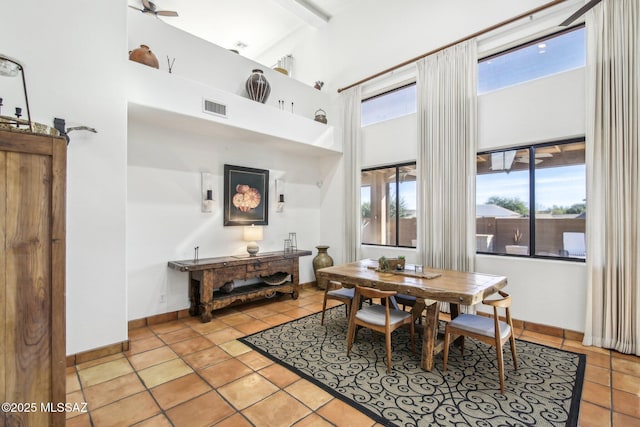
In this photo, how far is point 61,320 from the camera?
4.49 ft

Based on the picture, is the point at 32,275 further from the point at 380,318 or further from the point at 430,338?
the point at 430,338

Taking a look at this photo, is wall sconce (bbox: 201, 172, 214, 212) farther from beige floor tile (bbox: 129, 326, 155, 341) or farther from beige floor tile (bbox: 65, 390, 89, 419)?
beige floor tile (bbox: 65, 390, 89, 419)

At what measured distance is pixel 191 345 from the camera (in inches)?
125

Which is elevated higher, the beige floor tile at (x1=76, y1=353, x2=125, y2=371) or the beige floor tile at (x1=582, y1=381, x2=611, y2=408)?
the beige floor tile at (x1=582, y1=381, x2=611, y2=408)

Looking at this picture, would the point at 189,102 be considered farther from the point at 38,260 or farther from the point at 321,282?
the point at 321,282

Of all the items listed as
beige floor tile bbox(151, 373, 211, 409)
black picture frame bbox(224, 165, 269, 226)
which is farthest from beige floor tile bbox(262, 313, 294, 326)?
black picture frame bbox(224, 165, 269, 226)

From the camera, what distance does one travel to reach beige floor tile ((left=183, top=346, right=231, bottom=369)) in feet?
9.04

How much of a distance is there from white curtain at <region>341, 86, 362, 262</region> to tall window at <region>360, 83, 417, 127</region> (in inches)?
7.8

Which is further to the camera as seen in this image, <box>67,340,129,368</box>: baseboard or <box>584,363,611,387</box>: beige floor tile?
<box>67,340,129,368</box>: baseboard

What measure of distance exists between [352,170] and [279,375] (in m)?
3.78

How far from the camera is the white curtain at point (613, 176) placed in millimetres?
2939

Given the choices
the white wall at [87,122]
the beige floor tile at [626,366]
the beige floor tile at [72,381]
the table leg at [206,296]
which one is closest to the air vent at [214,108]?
the white wall at [87,122]

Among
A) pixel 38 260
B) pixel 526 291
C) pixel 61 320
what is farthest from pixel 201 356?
pixel 526 291

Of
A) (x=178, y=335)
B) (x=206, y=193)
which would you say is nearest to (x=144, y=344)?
(x=178, y=335)
